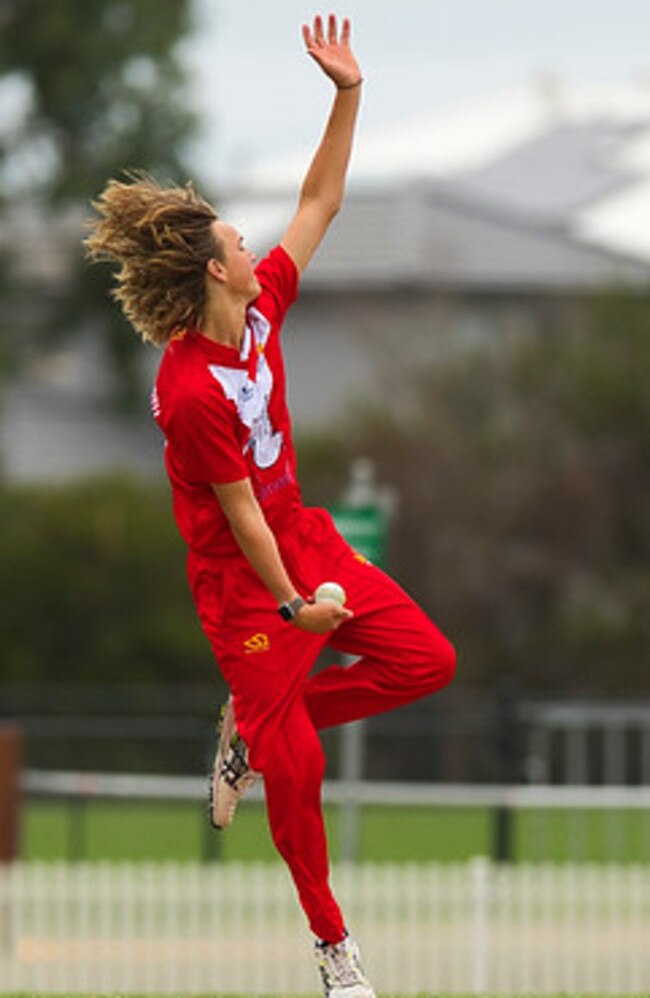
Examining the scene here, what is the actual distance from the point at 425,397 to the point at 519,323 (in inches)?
74.7

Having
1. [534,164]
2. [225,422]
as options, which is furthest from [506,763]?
[534,164]

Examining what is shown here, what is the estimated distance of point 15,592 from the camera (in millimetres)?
31938

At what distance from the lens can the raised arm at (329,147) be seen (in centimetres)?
762

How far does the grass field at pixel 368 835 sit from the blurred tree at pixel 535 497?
18.1 ft

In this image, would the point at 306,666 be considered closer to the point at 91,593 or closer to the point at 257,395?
the point at 257,395

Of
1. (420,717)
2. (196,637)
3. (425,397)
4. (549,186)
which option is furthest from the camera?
(549,186)

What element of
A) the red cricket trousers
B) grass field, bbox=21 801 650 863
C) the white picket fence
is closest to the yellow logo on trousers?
the red cricket trousers

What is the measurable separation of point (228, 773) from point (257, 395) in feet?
3.56

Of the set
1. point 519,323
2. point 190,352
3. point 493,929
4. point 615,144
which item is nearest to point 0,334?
point 519,323

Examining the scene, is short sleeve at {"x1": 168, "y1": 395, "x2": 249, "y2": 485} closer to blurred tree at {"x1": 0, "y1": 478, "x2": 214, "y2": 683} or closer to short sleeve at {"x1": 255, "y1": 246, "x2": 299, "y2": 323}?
short sleeve at {"x1": 255, "y1": 246, "x2": 299, "y2": 323}

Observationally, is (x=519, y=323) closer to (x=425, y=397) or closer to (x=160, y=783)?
(x=425, y=397)

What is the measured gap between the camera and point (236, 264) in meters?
7.36

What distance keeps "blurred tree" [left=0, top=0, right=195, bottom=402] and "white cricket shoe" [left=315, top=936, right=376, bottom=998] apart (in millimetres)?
28016

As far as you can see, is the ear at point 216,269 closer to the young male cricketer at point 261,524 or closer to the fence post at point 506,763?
the young male cricketer at point 261,524
